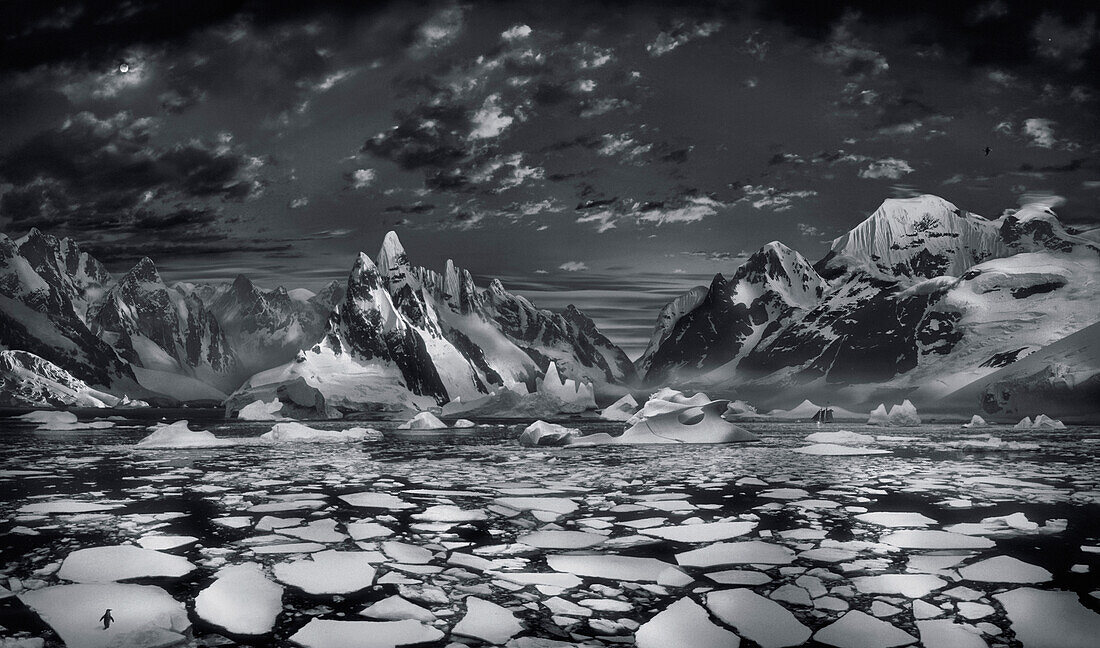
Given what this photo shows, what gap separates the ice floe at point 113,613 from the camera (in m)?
3.96

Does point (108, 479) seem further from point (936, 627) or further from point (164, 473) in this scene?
point (936, 627)

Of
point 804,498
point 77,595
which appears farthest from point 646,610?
point 804,498

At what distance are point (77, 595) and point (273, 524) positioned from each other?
288cm

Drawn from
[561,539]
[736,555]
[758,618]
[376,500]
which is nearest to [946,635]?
[758,618]

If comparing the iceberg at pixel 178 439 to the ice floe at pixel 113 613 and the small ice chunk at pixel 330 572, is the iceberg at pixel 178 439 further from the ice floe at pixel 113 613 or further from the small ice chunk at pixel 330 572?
the ice floe at pixel 113 613

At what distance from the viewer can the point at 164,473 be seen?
13430 mm

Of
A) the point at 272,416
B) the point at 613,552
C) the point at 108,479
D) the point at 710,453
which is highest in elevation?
the point at 613,552

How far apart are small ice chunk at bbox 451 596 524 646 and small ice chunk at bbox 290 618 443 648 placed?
0.60 feet

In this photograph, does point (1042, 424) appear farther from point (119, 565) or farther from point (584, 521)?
point (119, 565)

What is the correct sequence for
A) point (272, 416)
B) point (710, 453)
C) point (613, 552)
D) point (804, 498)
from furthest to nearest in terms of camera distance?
point (272, 416)
point (710, 453)
point (804, 498)
point (613, 552)

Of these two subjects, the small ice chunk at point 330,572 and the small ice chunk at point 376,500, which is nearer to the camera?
the small ice chunk at point 330,572

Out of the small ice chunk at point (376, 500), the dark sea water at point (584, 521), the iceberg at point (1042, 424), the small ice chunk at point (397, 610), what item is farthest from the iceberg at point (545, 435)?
the iceberg at point (1042, 424)

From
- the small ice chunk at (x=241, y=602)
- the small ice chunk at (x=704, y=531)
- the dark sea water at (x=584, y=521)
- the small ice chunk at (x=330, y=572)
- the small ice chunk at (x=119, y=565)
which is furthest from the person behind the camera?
the small ice chunk at (x=704, y=531)

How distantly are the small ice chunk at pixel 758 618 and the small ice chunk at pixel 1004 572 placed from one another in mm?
1900
